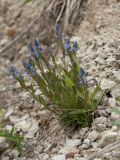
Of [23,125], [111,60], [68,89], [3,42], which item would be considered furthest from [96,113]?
[3,42]

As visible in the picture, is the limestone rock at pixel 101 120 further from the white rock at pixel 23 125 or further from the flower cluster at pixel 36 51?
Answer: the white rock at pixel 23 125

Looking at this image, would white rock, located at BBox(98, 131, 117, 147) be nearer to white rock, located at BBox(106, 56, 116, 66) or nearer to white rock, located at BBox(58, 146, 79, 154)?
white rock, located at BBox(58, 146, 79, 154)

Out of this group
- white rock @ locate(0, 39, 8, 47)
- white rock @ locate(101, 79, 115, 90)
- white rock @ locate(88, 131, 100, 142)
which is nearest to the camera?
white rock @ locate(88, 131, 100, 142)

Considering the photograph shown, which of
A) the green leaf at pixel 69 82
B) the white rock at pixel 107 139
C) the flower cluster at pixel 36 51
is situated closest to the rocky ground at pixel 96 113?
the white rock at pixel 107 139

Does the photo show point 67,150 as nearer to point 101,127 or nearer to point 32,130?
point 101,127

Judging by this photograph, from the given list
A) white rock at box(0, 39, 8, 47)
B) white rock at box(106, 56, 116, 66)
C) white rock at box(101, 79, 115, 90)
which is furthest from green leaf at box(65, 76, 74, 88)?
white rock at box(0, 39, 8, 47)

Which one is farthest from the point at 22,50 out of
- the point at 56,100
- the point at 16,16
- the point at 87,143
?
the point at 87,143
